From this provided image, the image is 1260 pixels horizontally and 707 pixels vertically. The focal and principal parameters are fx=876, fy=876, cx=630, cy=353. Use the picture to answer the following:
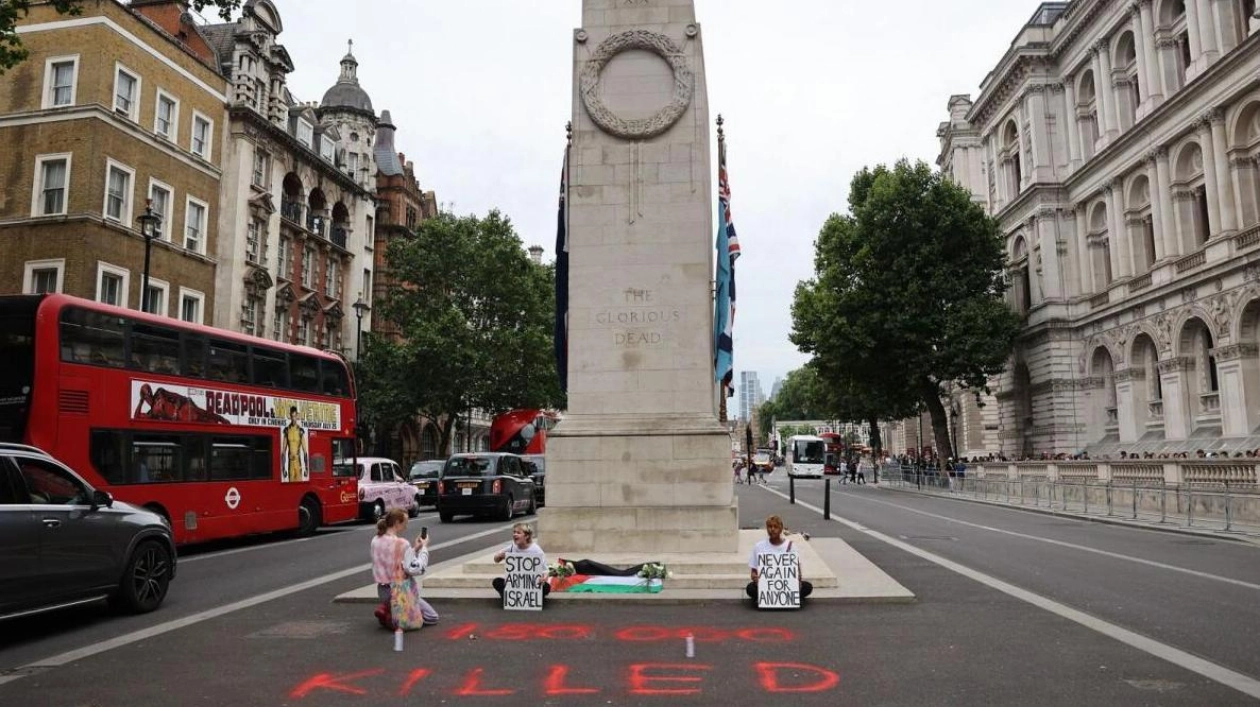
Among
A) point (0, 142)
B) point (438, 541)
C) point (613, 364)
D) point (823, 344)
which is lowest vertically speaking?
point (438, 541)

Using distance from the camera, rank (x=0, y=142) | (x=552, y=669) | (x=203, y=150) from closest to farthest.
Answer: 1. (x=552, y=669)
2. (x=0, y=142)
3. (x=203, y=150)

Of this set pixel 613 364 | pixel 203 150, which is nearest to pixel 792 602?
pixel 613 364

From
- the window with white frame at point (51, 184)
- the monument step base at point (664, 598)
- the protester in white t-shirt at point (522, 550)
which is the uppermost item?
the window with white frame at point (51, 184)

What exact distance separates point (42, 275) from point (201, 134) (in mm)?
9201

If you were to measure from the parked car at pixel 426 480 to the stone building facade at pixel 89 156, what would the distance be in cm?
1119

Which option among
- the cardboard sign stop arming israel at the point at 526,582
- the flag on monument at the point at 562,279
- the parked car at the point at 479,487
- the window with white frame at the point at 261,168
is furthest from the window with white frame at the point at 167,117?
the cardboard sign stop arming israel at the point at 526,582

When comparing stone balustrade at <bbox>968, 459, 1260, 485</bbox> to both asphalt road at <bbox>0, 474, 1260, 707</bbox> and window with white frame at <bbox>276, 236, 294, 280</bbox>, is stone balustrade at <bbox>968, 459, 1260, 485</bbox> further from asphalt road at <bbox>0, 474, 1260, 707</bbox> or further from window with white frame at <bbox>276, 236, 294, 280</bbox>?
window with white frame at <bbox>276, 236, 294, 280</bbox>

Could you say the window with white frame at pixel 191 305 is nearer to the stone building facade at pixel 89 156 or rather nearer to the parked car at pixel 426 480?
the stone building facade at pixel 89 156

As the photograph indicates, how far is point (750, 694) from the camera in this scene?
5980 mm

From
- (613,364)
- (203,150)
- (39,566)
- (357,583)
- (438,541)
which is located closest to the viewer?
(39,566)

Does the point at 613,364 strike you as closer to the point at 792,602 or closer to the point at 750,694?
the point at 792,602

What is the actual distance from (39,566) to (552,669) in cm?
507

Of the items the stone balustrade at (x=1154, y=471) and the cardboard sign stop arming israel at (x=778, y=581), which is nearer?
the cardboard sign stop arming israel at (x=778, y=581)

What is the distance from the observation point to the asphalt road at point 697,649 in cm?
607
